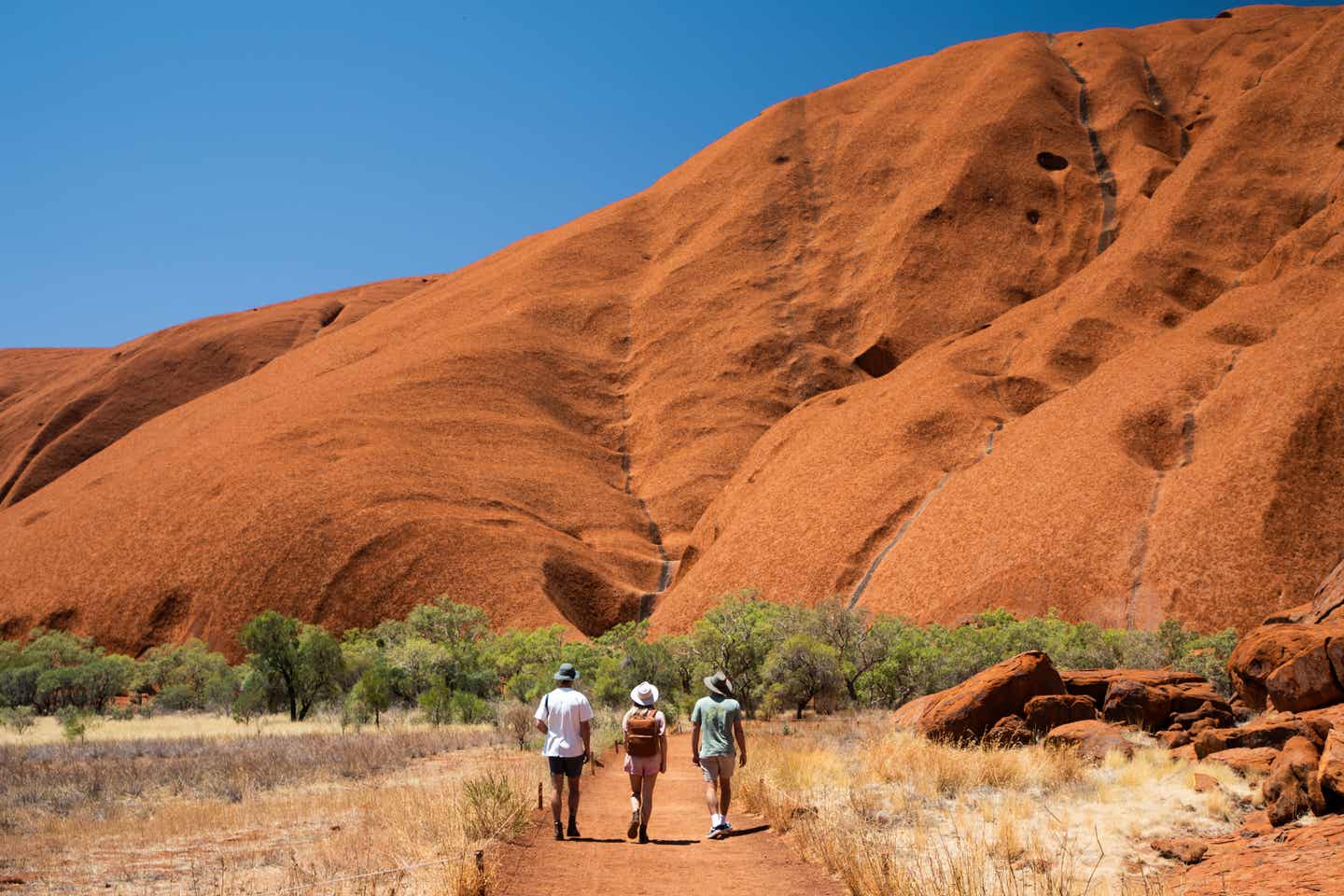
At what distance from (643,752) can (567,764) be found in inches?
29.5

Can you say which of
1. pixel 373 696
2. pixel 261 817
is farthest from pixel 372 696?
pixel 261 817

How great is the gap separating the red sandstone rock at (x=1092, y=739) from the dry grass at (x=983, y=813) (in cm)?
37

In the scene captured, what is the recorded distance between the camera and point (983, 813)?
10961mm

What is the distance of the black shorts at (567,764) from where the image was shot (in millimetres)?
10320

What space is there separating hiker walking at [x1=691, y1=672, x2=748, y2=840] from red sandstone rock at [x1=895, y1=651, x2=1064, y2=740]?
721 cm

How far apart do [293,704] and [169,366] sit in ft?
272

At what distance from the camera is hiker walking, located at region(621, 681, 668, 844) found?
10.4 m

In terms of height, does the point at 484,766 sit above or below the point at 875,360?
below

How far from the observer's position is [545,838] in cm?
1034

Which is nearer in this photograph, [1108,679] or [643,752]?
[643,752]

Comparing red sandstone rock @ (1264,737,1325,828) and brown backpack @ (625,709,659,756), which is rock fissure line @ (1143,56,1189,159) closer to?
red sandstone rock @ (1264,737,1325,828)

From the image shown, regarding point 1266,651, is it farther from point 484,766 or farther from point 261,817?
point 261,817

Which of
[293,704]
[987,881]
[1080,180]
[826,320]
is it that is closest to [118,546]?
[293,704]

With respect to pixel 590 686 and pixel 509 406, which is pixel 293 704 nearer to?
pixel 590 686
